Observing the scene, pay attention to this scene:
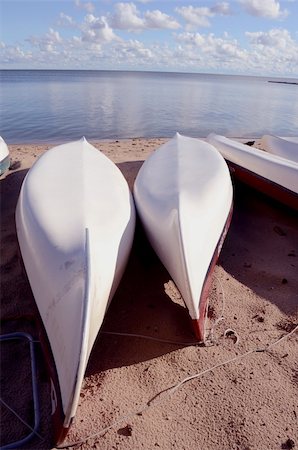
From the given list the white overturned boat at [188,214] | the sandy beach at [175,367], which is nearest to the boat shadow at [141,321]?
the sandy beach at [175,367]

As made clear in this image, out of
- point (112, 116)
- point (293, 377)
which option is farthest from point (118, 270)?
point (112, 116)

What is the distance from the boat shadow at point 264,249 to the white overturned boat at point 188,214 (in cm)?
44

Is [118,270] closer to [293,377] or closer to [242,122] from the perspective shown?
[293,377]

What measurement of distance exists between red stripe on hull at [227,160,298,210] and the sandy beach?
113cm

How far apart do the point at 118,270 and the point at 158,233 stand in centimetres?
60

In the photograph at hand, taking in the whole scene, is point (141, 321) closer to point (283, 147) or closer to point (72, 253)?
point (72, 253)

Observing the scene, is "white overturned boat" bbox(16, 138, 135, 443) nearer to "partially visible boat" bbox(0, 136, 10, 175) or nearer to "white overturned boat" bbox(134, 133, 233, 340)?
"white overturned boat" bbox(134, 133, 233, 340)

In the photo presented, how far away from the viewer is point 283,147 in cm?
667

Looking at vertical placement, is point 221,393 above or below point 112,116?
above

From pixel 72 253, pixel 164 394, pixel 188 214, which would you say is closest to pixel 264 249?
pixel 188 214

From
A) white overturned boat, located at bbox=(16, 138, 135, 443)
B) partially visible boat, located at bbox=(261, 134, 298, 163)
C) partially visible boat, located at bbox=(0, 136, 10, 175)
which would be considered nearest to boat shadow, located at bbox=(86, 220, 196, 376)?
white overturned boat, located at bbox=(16, 138, 135, 443)

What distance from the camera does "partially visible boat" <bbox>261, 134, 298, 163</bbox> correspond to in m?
6.38

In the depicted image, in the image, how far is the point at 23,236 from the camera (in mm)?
3133

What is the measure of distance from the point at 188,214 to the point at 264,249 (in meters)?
1.44
